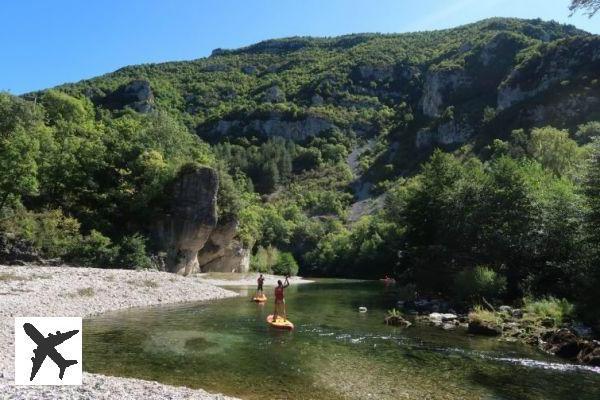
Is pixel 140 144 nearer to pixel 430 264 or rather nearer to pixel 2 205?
pixel 2 205

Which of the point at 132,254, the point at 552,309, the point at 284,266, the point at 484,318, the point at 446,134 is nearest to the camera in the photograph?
the point at 552,309

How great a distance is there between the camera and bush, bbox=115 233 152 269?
53.8 metres

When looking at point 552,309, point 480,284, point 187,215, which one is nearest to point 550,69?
point 187,215

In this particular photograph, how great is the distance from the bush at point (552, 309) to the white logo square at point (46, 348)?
2589cm

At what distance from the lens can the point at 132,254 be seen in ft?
178

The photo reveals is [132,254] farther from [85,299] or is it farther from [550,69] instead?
[550,69]

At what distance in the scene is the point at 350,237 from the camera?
123625mm

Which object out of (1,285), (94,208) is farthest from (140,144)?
(1,285)

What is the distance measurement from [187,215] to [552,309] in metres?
A: 44.8

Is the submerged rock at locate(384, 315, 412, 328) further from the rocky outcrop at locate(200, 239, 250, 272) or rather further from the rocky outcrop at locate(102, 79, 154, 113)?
the rocky outcrop at locate(102, 79, 154, 113)

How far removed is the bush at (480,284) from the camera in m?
37.2

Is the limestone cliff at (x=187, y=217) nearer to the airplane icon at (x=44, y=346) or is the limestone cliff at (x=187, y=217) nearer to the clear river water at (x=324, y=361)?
the clear river water at (x=324, y=361)

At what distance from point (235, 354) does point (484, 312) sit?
18.2 m

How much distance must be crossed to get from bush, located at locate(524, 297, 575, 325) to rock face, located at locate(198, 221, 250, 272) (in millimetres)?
49419
